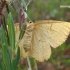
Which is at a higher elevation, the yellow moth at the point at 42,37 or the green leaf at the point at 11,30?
the green leaf at the point at 11,30

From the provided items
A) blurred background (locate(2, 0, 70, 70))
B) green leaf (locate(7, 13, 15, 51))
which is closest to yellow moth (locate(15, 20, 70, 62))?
green leaf (locate(7, 13, 15, 51))

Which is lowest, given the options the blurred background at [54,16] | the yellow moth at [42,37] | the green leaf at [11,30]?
the blurred background at [54,16]

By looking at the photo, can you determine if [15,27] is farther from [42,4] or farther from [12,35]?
[42,4]

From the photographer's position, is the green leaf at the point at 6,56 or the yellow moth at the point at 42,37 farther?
the yellow moth at the point at 42,37

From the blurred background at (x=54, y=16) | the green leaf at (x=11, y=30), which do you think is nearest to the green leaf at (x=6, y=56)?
the green leaf at (x=11, y=30)

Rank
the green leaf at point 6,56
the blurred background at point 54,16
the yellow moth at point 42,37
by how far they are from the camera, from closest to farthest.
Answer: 1. the green leaf at point 6,56
2. the yellow moth at point 42,37
3. the blurred background at point 54,16

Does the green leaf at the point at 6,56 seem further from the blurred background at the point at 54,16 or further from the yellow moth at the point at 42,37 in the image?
the blurred background at the point at 54,16
